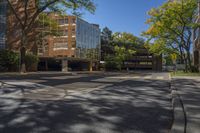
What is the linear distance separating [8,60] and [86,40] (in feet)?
123

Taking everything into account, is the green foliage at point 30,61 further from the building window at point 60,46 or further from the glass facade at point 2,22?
the building window at point 60,46

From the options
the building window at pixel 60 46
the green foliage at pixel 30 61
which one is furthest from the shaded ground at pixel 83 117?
the building window at pixel 60 46

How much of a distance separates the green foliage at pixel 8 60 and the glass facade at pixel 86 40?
30.2m

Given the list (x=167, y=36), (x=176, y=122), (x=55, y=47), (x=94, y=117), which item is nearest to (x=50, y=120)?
(x=94, y=117)

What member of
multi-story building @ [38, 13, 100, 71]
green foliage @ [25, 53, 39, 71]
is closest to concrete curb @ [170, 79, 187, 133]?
green foliage @ [25, 53, 39, 71]

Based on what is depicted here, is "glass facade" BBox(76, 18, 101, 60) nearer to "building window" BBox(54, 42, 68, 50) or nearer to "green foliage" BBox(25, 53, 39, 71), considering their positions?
"building window" BBox(54, 42, 68, 50)

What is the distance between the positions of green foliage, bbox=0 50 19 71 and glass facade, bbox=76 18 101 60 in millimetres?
30173

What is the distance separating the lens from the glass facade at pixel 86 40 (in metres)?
65.0

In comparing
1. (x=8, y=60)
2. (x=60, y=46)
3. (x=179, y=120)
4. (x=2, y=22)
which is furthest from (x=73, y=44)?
(x=179, y=120)

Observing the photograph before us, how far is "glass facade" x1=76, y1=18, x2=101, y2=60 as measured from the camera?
65000 mm

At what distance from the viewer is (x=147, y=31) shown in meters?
42.7

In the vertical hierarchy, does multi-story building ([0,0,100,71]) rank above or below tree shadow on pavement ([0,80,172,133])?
above

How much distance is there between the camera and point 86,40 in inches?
2726

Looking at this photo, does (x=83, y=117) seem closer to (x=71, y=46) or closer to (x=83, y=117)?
(x=83, y=117)
